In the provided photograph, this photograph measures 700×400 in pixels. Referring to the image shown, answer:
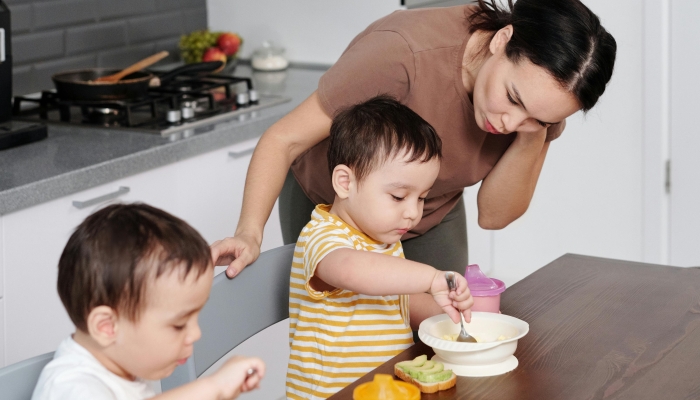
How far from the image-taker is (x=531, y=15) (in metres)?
1.45

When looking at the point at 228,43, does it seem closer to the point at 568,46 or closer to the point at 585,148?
the point at 585,148

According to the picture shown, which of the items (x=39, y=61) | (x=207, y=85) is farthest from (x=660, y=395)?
(x=39, y=61)

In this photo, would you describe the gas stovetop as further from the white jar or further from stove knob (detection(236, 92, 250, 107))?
the white jar

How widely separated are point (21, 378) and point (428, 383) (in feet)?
1.61

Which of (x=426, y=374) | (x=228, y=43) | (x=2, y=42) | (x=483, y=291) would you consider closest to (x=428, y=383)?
(x=426, y=374)

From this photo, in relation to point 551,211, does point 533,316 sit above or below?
above

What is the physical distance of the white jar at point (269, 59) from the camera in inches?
125

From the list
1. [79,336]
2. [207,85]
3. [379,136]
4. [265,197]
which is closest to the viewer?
[79,336]

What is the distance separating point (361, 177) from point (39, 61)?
172cm

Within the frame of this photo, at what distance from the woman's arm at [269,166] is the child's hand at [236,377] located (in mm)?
436

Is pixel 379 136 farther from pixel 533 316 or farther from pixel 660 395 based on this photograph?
pixel 660 395

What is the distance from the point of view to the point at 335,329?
1399mm

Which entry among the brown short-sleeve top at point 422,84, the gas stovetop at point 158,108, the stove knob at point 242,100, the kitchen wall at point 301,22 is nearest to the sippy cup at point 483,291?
the brown short-sleeve top at point 422,84

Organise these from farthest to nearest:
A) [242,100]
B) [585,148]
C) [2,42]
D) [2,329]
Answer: [585,148] → [242,100] → [2,42] → [2,329]
